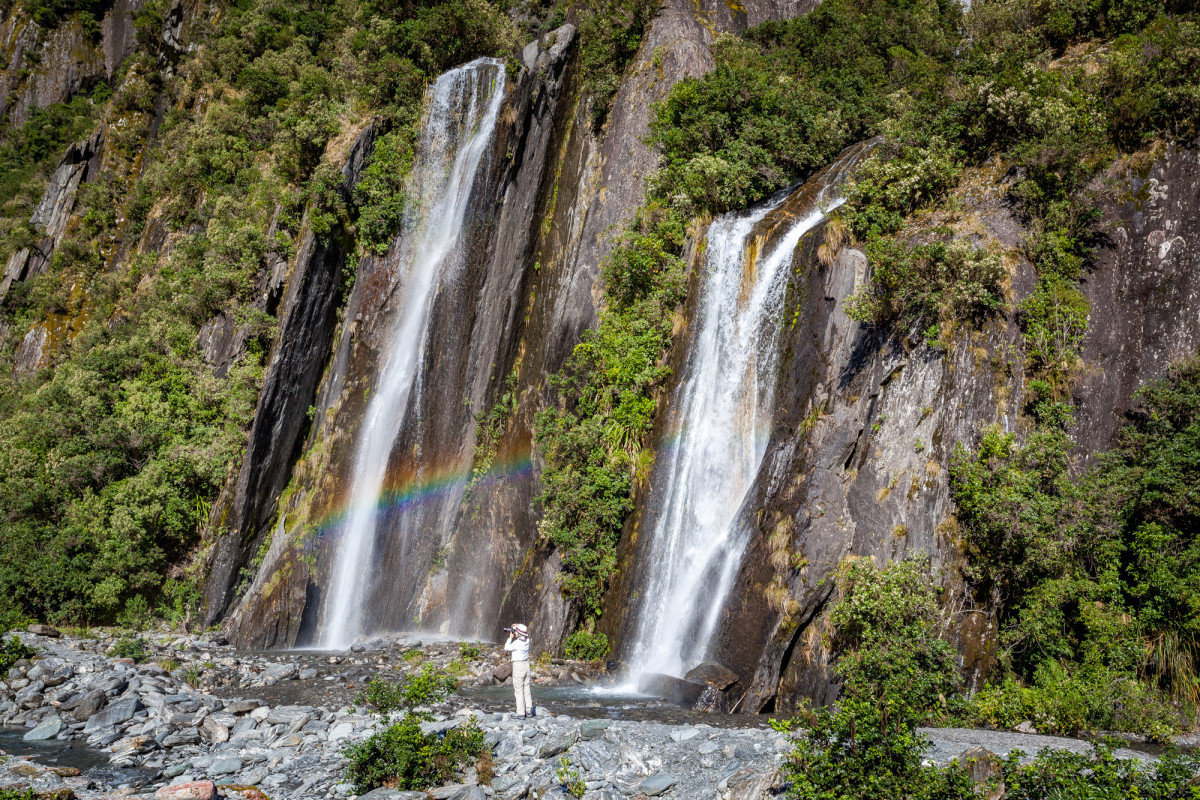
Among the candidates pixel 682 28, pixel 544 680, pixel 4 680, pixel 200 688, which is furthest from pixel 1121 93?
pixel 4 680

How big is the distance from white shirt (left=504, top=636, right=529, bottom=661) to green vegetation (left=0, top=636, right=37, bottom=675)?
383 inches

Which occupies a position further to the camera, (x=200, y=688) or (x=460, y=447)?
(x=460, y=447)

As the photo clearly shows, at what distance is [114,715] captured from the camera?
11.2 metres

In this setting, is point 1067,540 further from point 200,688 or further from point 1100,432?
point 200,688

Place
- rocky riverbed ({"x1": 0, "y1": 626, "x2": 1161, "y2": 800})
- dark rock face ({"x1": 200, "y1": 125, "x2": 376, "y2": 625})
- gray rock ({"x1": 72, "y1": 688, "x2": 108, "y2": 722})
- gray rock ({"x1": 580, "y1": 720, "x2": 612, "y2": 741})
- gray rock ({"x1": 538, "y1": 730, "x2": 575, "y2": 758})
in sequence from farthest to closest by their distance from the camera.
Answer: dark rock face ({"x1": 200, "y1": 125, "x2": 376, "y2": 625}) < gray rock ({"x1": 72, "y1": 688, "x2": 108, "y2": 722}) < gray rock ({"x1": 580, "y1": 720, "x2": 612, "y2": 741}) < gray rock ({"x1": 538, "y1": 730, "x2": 575, "y2": 758}) < rocky riverbed ({"x1": 0, "y1": 626, "x2": 1161, "y2": 800})

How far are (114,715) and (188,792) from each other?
201 inches

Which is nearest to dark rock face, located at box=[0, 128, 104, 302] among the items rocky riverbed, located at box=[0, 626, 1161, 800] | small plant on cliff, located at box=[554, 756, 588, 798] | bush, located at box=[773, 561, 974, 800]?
rocky riverbed, located at box=[0, 626, 1161, 800]

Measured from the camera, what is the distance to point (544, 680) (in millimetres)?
14773

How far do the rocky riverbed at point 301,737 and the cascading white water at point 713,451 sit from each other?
6.25ft

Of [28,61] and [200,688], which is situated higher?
[28,61]

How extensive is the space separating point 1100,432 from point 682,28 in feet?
63.4

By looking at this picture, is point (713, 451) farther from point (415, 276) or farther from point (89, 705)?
point (415, 276)

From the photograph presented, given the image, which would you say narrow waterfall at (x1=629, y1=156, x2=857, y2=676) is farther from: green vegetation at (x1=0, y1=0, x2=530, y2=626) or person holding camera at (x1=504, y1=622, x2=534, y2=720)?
green vegetation at (x1=0, y1=0, x2=530, y2=626)

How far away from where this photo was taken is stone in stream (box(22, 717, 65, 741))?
1065 centimetres
